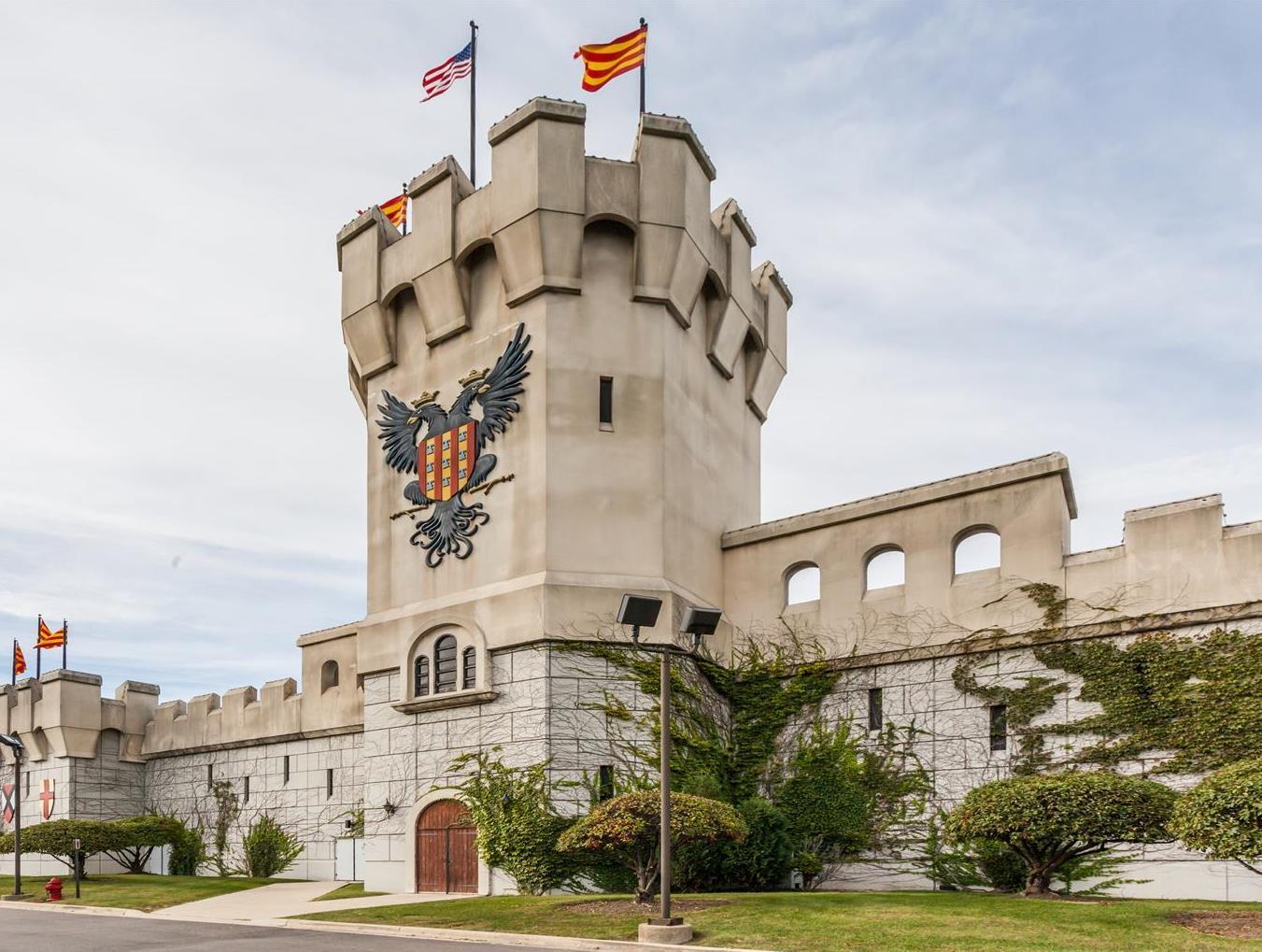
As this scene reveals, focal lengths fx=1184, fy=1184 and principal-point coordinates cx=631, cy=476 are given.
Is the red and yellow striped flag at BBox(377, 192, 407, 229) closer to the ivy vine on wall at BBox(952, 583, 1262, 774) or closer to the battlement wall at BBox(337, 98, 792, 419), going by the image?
the battlement wall at BBox(337, 98, 792, 419)

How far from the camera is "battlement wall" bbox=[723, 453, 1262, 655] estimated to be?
24484mm

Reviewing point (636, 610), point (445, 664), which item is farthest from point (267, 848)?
point (636, 610)

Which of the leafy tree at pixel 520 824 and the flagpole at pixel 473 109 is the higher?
the flagpole at pixel 473 109

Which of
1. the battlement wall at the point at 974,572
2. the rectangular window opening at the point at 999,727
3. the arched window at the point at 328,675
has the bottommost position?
the rectangular window opening at the point at 999,727

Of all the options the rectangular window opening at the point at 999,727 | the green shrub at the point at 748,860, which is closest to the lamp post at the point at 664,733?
the green shrub at the point at 748,860

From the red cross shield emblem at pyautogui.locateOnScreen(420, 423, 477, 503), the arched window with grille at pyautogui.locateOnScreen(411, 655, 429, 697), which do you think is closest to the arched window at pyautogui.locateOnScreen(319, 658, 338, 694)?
the arched window with grille at pyautogui.locateOnScreen(411, 655, 429, 697)

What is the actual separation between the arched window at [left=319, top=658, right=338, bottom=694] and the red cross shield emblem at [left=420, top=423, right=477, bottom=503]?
10440 mm

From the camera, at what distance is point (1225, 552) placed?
79.0 feet

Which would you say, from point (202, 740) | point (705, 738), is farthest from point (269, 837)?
point (705, 738)

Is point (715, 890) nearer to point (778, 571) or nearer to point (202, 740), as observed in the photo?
point (778, 571)

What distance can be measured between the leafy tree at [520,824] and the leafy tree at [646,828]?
12.9ft

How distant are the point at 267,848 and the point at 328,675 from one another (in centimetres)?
592

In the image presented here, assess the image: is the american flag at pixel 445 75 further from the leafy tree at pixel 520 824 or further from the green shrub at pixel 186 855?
the green shrub at pixel 186 855

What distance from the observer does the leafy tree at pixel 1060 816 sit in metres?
20.2
